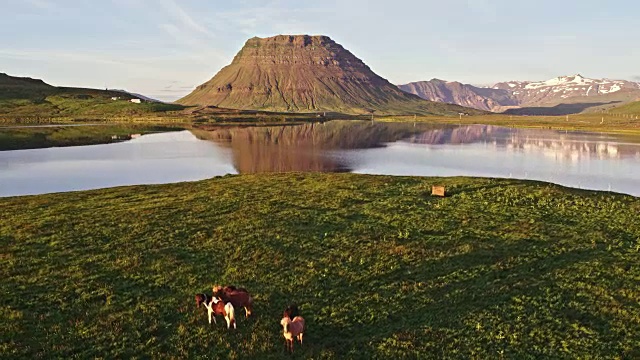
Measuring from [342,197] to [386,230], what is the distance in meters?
11.1

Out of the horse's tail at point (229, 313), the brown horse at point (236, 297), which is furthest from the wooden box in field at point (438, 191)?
the horse's tail at point (229, 313)

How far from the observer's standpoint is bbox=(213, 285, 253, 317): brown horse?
61.0ft

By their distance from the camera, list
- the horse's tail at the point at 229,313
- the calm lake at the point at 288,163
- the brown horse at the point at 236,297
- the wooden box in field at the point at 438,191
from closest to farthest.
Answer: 1. the horse's tail at the point at 229,313
2. the brown horse at the point at 236,297
3. the wooden box in field at the point at 438,191
4. the calm lake at the point at 288,163

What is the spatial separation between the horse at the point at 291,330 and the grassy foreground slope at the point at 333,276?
66 cm

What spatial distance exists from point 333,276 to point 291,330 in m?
6.95

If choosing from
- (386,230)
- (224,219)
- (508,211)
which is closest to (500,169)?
(508,211)

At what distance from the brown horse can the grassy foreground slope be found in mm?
754

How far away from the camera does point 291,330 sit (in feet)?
54.5

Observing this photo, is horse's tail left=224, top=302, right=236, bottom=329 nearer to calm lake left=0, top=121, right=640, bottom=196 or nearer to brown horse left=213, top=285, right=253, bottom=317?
brown horse left=213, top=285, right=253, bottom=317

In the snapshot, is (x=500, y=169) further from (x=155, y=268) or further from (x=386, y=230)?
(x=155, y=268)

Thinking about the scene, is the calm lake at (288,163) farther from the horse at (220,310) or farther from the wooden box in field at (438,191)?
the horse at (220,310)

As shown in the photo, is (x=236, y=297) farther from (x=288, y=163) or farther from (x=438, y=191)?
(x=288, y=163)

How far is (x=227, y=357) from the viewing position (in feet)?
53.4

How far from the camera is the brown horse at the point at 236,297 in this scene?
18.6 meters
